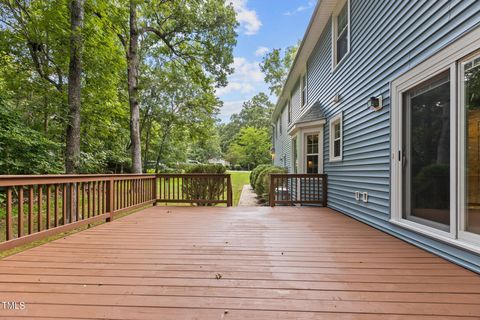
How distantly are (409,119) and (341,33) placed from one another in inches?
123

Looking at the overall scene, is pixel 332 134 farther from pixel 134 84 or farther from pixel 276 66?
pixel 276 66

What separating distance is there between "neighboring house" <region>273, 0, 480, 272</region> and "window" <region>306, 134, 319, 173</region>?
95 centimetres

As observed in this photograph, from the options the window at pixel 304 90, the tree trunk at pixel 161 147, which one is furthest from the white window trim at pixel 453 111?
the tree trunk at pixel 161 147

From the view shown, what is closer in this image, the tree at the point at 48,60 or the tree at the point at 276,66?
the tree at the point at 48,60

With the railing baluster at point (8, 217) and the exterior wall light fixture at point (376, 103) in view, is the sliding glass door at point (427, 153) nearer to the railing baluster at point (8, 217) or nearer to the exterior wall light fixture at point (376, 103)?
the exterior wall light fixture at point (376, 103)

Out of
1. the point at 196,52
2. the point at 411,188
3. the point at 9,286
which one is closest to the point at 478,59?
the point at 411,188

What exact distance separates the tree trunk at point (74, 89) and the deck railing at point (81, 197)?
67 centimetres

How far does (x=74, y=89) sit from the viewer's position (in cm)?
534

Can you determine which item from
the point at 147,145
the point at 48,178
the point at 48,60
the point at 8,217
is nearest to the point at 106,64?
the point at 48,60

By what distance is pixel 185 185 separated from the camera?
A: 6.54 meters

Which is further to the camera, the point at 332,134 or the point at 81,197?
the point at 332,134

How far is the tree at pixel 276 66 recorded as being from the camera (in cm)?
1919

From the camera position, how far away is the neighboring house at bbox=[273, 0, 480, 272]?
87.9 inches

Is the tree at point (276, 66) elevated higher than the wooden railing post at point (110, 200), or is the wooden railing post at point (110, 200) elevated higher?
the tree at point (276, 66)
